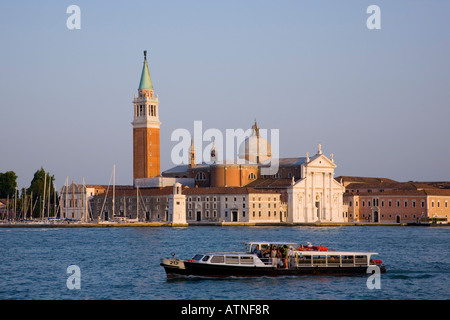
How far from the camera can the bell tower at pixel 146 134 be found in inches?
3201

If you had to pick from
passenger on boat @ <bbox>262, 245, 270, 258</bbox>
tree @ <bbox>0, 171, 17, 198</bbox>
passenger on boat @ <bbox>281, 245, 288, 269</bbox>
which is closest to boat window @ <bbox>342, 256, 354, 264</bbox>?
passenger on boat @ <bbox>281, 245, 288, 269</bbox>

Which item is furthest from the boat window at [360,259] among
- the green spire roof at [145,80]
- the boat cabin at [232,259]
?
the green spire roof at [145,80]

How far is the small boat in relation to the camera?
2484 cm

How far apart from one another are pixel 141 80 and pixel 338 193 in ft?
65.4

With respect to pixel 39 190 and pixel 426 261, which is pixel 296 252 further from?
pixel 39 190

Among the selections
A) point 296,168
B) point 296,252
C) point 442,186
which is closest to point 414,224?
point 296,168

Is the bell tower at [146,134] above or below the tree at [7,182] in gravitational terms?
above

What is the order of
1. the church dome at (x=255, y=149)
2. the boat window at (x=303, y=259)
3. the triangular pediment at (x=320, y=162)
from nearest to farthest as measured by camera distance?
the boat window at (x=303, y=259) → the triangular pediment at (x=320, y=162) → the church dome at (x=255, y=149)

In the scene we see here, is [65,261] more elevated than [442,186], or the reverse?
[442,186]

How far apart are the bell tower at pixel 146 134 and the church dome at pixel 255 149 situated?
304 inches

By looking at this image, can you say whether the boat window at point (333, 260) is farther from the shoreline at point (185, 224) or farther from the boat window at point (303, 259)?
the shoreline at point (185, 224)

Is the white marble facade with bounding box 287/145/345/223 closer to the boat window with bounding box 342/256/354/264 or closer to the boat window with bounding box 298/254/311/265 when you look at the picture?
the boat window with bounding box 342/256/354/264
